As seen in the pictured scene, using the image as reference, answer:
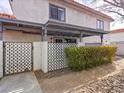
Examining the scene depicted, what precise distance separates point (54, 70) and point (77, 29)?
3.77 meters

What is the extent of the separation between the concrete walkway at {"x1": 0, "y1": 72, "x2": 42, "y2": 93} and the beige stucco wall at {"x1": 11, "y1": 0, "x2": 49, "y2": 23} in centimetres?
473

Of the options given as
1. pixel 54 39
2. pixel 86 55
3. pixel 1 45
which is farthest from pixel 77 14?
pixel 1 45

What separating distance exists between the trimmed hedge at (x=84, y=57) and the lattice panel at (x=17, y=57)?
8.22 feet

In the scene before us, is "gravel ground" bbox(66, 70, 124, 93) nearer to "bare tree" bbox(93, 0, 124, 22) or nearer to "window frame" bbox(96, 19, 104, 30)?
"bare tree" bbox(93, 0, 124, 22)

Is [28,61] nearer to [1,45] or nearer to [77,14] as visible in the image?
[1,45]

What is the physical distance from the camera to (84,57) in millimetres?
8633

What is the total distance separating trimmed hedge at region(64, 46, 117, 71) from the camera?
26.9 ft

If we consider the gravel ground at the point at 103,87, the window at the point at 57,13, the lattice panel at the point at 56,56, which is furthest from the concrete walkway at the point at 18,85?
the window at the point at 57,13

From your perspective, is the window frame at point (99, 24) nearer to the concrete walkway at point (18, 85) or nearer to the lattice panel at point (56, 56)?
the lattice panel at point (56, 56)

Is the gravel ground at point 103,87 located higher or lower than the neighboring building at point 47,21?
→ lower

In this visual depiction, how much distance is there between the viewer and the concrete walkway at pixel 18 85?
17.6 feet

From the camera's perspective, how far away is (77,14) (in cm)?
1420

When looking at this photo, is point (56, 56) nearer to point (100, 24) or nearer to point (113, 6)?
point (113, 6)

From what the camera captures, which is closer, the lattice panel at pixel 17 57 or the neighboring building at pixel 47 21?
the lattice panel at pixel 17 57
